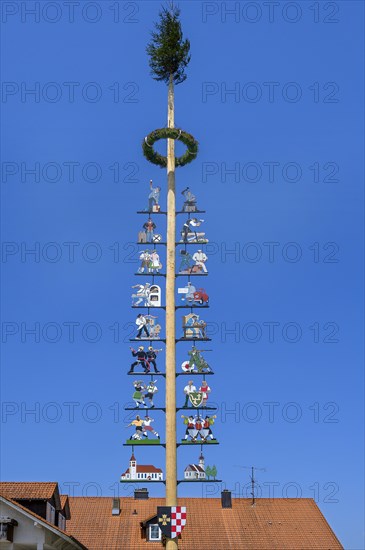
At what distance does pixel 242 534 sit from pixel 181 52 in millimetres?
31213

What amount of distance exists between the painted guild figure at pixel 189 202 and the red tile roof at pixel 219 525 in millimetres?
26994

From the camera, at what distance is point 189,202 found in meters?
24.0

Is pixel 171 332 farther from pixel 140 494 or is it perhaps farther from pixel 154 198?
pixel 140 494

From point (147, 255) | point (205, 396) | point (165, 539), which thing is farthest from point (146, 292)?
point (165, 539)

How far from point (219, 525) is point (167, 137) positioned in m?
30.1

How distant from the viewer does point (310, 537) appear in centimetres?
4691

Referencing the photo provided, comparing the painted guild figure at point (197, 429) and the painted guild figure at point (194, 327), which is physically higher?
the painted guild figure at point (194, 327)

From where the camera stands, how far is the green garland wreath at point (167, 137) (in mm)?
24109

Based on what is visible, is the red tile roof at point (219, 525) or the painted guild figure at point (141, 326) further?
the red tile roof at point (219, 525)

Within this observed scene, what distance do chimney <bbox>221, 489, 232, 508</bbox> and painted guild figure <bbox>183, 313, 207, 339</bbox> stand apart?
96.4ft

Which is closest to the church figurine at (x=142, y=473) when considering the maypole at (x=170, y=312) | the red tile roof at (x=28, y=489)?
the maypole at (x=170, y=312)

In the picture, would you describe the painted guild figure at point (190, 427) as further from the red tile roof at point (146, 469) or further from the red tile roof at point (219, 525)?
the red tile roof at point (219, 525)

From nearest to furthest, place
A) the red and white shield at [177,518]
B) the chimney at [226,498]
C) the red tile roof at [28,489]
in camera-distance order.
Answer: the red and white shield at [177,518], the red tile roof at [28,489], the chimney at [226,498]

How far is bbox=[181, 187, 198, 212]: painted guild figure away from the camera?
78.3ft
